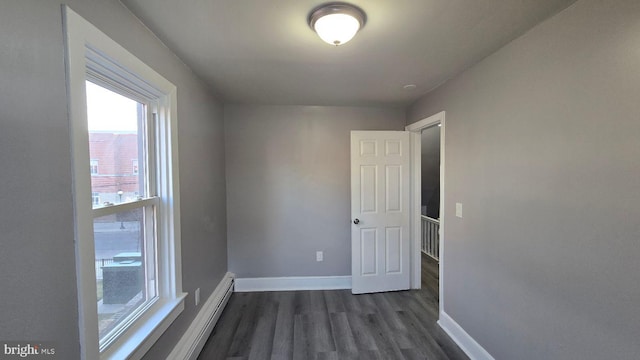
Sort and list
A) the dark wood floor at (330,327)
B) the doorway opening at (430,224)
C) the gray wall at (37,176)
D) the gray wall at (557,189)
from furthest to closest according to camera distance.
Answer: the doorway opening at (430,224) < the dark wood floor at (330,327) < the gray wall at (557,189) < the gray wall at (37,176)

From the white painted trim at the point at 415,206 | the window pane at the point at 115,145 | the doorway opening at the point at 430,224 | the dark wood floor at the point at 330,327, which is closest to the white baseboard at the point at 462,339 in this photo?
the dark wood floor at the point at 330,327

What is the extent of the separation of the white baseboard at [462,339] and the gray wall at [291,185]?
1218 mm

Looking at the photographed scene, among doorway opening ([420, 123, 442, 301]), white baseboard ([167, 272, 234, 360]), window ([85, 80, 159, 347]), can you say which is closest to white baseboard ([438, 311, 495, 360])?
doorway opening ([420, 123, 442, 301])

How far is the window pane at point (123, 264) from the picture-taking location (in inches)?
47.2

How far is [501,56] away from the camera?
5.40 ft

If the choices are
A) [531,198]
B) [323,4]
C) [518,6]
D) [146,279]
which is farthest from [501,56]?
[146,279]

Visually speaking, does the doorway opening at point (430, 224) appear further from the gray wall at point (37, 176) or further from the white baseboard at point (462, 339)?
the gray wall at point (37, 176)

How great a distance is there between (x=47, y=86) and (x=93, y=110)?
342mm

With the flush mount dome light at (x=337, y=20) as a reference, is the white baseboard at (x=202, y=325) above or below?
below

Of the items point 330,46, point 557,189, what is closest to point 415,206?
point 557,189

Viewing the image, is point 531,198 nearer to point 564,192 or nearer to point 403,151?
point 564,192

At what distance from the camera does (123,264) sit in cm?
138

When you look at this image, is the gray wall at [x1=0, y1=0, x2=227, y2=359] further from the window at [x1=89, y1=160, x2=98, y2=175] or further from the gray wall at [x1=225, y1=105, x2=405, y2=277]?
the gray wall at [x1=225, y1=105, x2=405, y2=277]

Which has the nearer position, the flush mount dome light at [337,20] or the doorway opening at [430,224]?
the flush mount dome light at [337,20]
